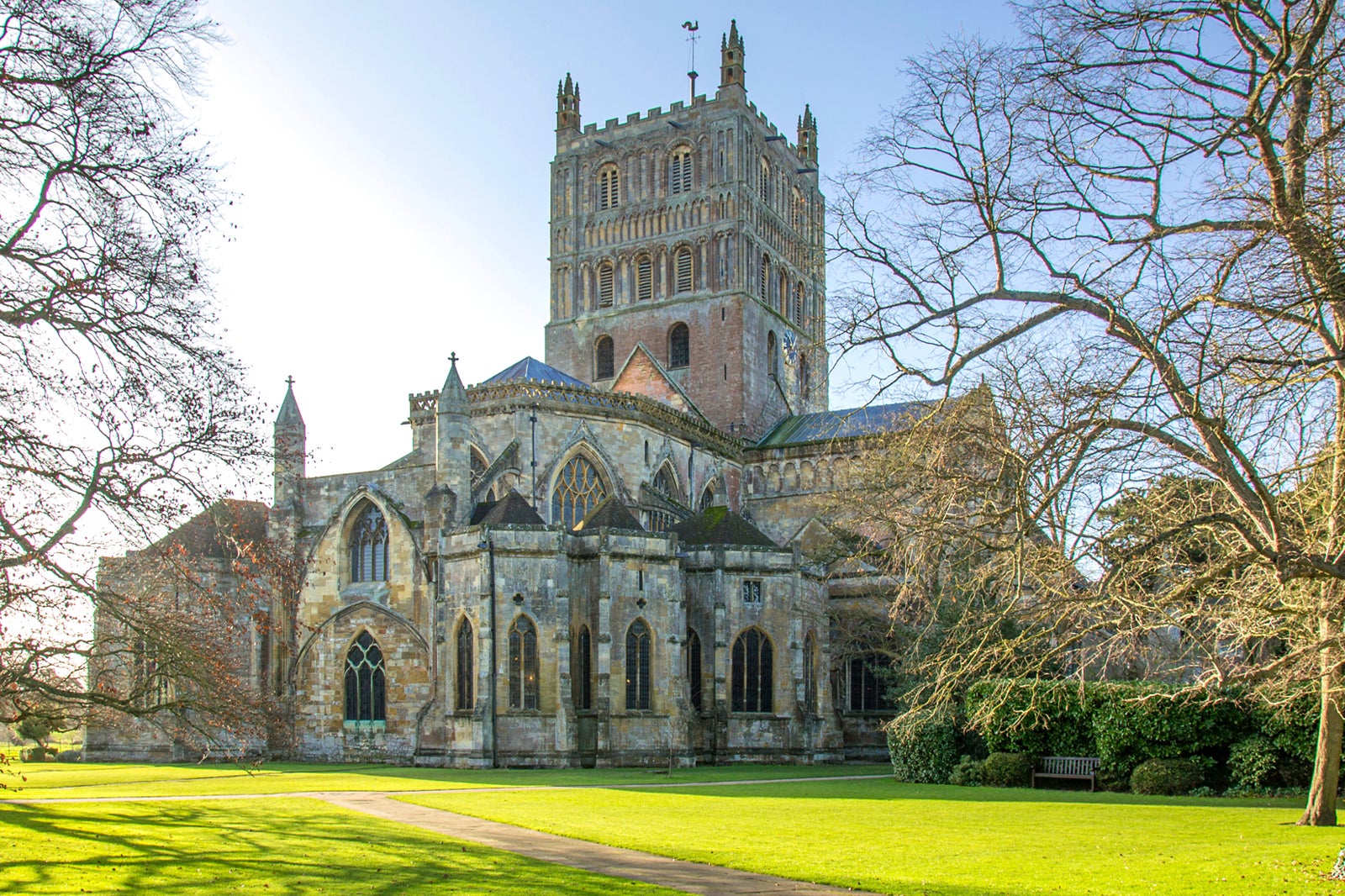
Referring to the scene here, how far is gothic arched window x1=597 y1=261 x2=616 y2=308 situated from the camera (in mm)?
58469

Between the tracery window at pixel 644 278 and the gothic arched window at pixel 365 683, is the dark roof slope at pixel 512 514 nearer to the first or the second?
the gothic arched window at pixel 365 683

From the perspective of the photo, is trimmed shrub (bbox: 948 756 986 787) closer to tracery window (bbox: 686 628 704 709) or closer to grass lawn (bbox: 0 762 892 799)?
grass lawn (bbox: 0 762 892 799)

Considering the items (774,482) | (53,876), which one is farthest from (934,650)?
(53,876)

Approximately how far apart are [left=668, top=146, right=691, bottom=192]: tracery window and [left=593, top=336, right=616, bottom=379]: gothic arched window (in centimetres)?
763

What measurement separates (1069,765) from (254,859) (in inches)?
826

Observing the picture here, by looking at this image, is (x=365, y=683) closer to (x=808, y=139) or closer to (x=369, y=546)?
(x=369, y=546)

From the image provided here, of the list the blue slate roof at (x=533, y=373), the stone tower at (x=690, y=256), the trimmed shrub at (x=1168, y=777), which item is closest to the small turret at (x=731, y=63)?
the stone tower at (x=690, y=256)

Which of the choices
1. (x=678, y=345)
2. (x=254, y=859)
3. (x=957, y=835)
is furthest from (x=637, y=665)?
(x=678, y=345)

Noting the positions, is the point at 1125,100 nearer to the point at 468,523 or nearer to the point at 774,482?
the point at 468,523

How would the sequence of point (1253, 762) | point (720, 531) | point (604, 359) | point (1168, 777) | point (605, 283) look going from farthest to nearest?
point (605, 283), point (604, 359), point (720, 531), point (1168, 777), point (1253, 762)

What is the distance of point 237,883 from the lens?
12.5 meters

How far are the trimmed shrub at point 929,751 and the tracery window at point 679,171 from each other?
108 ft

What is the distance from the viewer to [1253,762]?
1038 inches

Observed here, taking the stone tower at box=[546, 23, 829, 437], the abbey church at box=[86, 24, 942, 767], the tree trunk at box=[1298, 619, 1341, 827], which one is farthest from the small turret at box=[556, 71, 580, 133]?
the tree trunk at box=[1298, 619, 1341, 827]
